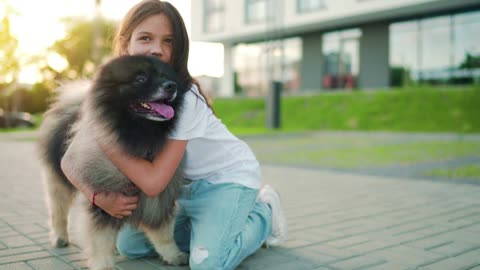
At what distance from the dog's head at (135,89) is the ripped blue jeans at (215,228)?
0.77 meters

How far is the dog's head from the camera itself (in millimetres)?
2152

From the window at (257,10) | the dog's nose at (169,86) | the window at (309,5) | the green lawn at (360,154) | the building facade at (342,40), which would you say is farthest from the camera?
the window at (257,10)

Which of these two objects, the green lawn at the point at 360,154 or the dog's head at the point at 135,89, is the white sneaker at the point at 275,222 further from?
the green lawn at the point at 360,154

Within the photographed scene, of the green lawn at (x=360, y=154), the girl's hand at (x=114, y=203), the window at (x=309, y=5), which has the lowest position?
the green lawn at (x=360, y=154)

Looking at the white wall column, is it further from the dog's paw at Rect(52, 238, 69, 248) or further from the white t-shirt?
the white t-shirt

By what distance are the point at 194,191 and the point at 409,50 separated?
19553 millimetres

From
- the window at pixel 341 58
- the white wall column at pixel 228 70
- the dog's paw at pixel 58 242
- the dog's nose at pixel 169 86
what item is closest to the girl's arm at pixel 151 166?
the dog's nose at pixel 169 86

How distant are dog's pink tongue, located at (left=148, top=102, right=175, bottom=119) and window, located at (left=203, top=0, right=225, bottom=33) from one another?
26.3 meters

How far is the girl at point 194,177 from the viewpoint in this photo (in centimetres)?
236

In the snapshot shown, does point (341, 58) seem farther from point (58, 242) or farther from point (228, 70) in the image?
point (58, 242)

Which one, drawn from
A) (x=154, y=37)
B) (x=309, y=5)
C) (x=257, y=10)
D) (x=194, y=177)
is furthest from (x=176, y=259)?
(x=257, y=10)

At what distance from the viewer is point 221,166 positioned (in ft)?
9.33

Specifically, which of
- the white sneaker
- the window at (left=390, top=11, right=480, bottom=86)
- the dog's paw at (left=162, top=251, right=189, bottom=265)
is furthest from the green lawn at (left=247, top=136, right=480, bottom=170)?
the window at (left=390, top=11, right=480, bottom=86)

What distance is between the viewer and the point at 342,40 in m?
23.1
